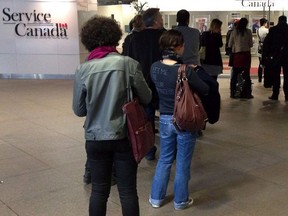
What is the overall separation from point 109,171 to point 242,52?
20.0ft

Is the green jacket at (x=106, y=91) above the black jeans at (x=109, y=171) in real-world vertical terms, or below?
above

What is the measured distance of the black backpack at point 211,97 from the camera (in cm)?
331

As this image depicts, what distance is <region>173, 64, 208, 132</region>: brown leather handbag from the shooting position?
10.3 feet

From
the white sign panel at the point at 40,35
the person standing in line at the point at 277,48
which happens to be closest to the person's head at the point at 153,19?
the person standing in line at the point at 277,48

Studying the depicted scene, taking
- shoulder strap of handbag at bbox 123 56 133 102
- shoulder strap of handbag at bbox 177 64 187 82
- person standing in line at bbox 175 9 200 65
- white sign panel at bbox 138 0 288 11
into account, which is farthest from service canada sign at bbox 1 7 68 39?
shoulder strap of handbag at bbox 123 56 133 102

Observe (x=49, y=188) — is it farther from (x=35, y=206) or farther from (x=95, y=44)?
(x=95, y=44)

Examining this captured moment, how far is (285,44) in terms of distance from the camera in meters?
7.80

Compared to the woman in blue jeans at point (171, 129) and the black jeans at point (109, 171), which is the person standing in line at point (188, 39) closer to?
the woman in blue jeans at point (171, 129)

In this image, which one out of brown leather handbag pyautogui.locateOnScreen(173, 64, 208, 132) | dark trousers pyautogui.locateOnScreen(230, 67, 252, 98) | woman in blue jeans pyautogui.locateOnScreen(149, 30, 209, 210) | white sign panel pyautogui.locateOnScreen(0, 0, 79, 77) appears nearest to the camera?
brown leather handbag pyautogui.locateOnScreen(173, 64, 208, 132)

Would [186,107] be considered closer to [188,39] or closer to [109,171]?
[109,171]

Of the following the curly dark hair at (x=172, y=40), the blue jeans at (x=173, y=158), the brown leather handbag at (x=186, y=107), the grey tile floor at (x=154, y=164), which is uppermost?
the curly dark hair at (x=172, y=40)

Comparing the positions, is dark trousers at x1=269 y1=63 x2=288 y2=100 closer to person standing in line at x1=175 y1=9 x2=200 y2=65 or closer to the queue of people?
person standing in line at x1=175 y1=9 x2=200 y2=65

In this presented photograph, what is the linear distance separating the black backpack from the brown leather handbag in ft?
0.58

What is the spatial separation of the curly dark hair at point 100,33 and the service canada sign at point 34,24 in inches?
349
